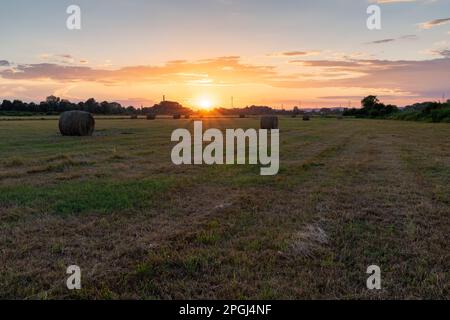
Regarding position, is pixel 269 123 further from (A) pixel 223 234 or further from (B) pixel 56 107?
(B) pixel 56 107

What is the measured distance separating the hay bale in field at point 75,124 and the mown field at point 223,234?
→ 705 inches

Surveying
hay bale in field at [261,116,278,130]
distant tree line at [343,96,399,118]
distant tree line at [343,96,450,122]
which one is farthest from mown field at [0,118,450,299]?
distant tree line at [343,96,399,118]

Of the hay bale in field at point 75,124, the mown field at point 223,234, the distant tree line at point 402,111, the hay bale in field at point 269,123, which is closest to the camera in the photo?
the mown field at point 223,234

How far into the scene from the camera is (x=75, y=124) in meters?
29.9

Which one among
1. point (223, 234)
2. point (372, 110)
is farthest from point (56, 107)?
point (223, 234)

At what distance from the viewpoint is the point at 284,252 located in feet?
19.2

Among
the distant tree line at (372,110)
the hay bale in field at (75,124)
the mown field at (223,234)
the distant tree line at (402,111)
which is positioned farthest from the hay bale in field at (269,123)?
the distant tree line at (372,110)

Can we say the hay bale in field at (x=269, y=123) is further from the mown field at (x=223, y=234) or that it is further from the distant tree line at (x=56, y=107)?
the distant tree line at (x=56, y=107)

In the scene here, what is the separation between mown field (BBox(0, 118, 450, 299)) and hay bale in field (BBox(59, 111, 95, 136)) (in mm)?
17904

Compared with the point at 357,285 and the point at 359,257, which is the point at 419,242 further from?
the point at 357,285

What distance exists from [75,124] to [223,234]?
25878 mm

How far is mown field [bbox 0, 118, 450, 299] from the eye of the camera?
4.84m

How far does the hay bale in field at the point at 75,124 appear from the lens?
98.3 feet
